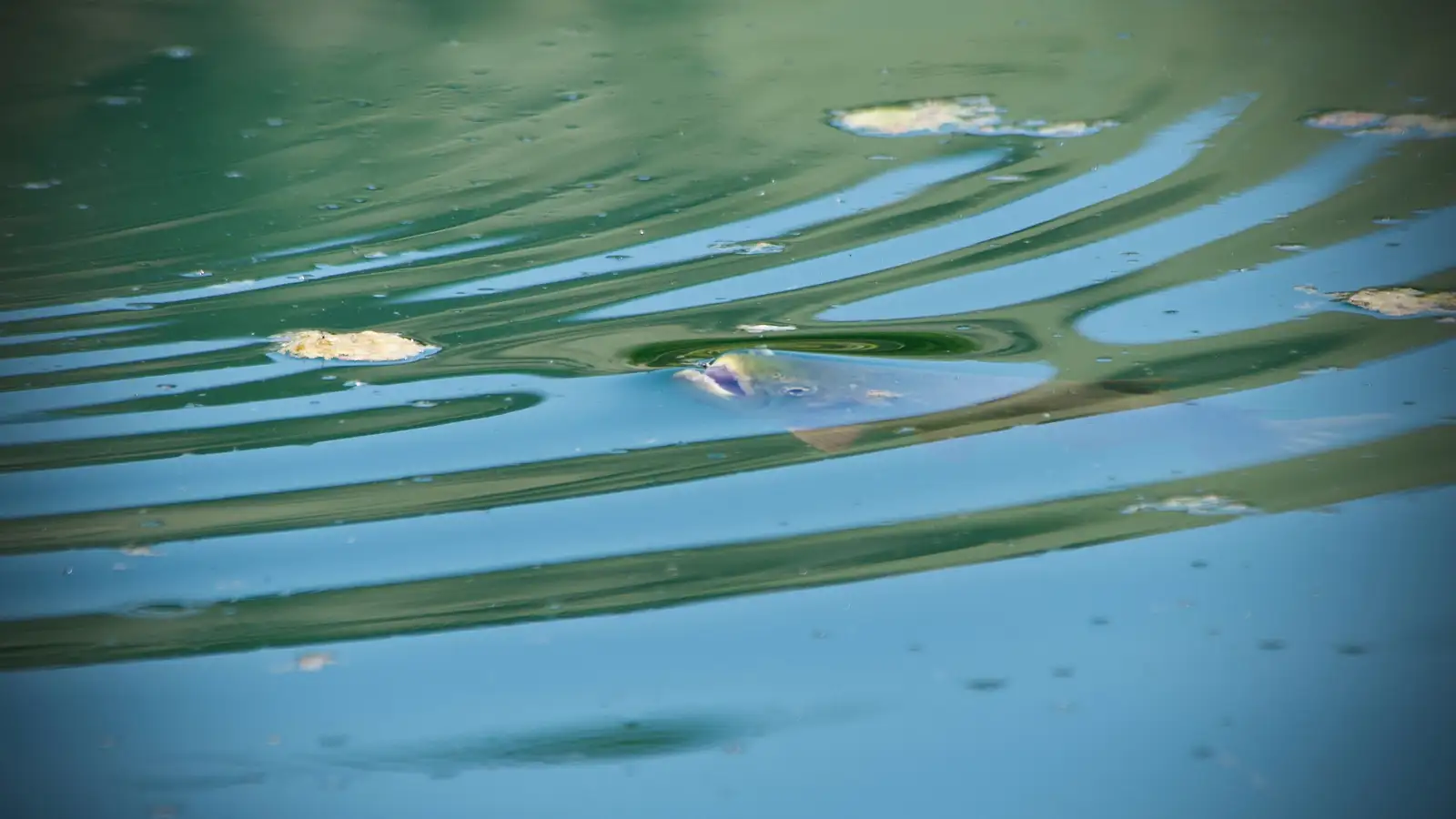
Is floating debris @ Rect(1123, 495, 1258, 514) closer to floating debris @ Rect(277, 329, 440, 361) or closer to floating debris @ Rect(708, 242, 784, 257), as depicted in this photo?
floating debris @ Rect(708, 242, 784, 257)

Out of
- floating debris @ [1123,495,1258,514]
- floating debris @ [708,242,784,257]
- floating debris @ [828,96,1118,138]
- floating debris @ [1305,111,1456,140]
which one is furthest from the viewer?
floating debris @ [828,96,1118,138]

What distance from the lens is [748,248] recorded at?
7.93 feet

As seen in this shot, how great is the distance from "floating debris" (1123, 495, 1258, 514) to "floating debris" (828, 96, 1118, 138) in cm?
139

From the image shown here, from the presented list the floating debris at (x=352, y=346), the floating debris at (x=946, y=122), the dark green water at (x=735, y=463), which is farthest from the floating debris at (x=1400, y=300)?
the floating debris at (x=352, y=346)

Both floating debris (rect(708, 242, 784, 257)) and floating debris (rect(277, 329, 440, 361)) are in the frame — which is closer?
floating debris (rect(277, 329, 440, 361))

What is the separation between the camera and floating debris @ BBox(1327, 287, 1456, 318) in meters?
2.03

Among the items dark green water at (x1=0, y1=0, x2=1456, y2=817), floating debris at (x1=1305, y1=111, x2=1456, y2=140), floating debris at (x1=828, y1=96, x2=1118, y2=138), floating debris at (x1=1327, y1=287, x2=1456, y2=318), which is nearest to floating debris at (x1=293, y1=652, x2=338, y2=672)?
dark green water at (x1=0, y1=0, x2=1456, y2=817)

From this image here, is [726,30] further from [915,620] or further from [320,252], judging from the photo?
[915,620]

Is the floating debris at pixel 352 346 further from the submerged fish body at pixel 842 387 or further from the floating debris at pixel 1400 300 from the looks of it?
the floating debris at pixel 1400 300

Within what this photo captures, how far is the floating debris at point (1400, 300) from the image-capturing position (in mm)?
2025

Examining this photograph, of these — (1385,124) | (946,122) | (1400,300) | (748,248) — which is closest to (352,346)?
(748,248)

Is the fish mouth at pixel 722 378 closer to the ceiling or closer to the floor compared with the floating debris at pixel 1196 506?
closer to the ceiling

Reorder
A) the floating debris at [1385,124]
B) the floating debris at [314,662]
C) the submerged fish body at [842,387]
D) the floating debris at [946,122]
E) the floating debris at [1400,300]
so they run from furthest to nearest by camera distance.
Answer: the floating debris at [946,122]
the floating debris at [1385,124]
the floating debris at [1400,300]
the submerged fish body at [842,387]
the floating debris at [314,662]

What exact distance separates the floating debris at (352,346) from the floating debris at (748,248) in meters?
0.59
